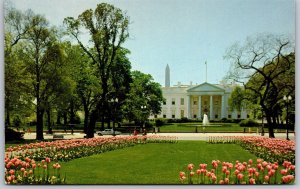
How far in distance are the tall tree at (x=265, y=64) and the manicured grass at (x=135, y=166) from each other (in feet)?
8.45

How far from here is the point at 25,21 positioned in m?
12.4

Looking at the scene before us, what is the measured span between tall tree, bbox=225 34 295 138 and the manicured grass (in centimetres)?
258

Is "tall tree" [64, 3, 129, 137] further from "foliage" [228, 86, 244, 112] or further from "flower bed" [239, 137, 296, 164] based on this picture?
"foliage" [228, 86, 244, 112]

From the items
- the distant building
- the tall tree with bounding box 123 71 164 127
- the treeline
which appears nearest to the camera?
the treeline

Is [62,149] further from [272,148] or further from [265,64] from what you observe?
[265,64]

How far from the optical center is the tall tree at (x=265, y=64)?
10.8m

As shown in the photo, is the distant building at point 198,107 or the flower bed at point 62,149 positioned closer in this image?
the flower bed at point 62,149

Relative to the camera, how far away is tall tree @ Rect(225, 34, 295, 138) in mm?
10773

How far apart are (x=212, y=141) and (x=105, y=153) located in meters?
5.49

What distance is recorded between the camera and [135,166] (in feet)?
31.8

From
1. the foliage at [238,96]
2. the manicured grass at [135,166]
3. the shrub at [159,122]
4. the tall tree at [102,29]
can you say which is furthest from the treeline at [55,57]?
the shrub at [159,122]

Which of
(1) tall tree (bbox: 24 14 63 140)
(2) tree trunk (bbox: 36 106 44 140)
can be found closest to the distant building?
(2) tree trunk (bbox: 36 106 44 140)

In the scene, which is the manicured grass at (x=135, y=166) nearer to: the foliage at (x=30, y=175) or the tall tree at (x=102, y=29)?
the foliage at (x=30, y=175)

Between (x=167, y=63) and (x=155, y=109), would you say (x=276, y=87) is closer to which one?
(x=167, y=63)
